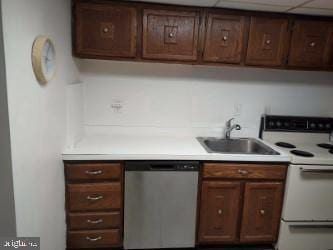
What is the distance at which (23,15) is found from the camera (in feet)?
3.98

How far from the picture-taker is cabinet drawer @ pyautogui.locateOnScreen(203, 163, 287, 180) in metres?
2.12

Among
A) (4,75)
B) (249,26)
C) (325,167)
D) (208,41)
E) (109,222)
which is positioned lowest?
(109,222)

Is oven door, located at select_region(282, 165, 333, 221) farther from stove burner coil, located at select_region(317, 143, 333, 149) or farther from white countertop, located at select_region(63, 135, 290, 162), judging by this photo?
stove burner coil, located at select_region(317, 143, 333, 149)

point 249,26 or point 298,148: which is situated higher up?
point 249,26

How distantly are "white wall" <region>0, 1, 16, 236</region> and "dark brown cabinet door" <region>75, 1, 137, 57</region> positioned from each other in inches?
43.7

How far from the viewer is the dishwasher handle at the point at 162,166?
2.03 meters

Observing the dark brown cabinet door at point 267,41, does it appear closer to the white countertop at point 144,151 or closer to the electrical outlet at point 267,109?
the electrical outlet at point 267,109

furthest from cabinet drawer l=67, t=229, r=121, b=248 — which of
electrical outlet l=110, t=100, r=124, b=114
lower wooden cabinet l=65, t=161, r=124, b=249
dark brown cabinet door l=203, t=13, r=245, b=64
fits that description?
dark brown cabinet door l=203, t=13, r=245, b=64

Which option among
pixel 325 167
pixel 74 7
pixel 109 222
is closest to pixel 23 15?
pixel 74 7

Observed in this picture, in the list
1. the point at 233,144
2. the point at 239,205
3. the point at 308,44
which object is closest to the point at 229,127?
the point at 233,144

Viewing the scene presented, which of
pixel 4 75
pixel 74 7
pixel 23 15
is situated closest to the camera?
pixel 4 75

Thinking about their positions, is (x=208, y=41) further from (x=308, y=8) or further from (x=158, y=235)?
(x=158, y=235)

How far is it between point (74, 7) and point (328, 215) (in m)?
2.70

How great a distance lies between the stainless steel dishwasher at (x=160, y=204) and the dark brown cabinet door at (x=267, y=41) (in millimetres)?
1076
